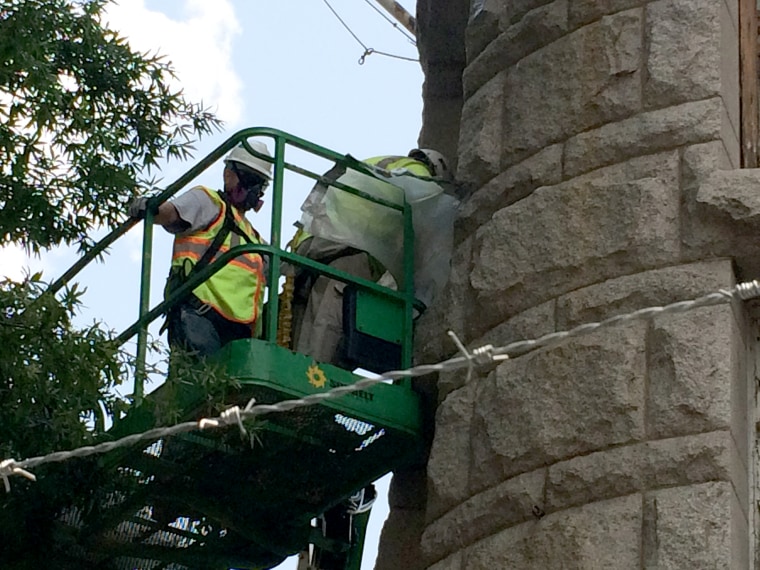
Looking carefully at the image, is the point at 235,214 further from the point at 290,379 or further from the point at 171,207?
the point at 290,379

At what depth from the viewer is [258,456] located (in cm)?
1037

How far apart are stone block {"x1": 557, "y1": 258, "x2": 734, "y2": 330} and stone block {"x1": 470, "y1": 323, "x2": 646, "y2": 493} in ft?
0.40

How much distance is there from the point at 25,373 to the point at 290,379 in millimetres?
1307

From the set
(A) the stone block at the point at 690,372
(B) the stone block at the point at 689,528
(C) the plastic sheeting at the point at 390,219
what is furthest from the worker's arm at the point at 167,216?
(B) the stone block at the point at 689,528

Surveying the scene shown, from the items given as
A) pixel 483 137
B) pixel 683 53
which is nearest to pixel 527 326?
pixel 483 137

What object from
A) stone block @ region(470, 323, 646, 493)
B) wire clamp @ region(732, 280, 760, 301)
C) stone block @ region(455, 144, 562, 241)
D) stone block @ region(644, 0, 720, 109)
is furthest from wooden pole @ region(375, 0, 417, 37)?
wire clamp @ region(732, 280, 760, 301)

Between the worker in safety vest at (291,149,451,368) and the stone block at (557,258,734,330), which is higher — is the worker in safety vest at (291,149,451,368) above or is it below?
above

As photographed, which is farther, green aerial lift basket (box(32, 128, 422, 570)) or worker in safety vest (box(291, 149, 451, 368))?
worker in safety vest (box(291, 149, 451, 368))

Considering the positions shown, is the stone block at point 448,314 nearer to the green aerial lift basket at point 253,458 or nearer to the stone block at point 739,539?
the green aerial lift basket at point 253,458

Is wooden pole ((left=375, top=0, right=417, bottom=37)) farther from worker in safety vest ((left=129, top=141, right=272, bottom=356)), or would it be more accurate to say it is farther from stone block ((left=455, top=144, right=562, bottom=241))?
stone block ((left=455, top=144, right=562, bottom=241))

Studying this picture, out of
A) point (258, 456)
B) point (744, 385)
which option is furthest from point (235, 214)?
point (744, 385)

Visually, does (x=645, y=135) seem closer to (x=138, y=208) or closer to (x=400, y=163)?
(x=400, y=163)

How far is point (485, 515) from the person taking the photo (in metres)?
9.16

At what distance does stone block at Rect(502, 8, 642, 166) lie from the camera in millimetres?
9727
